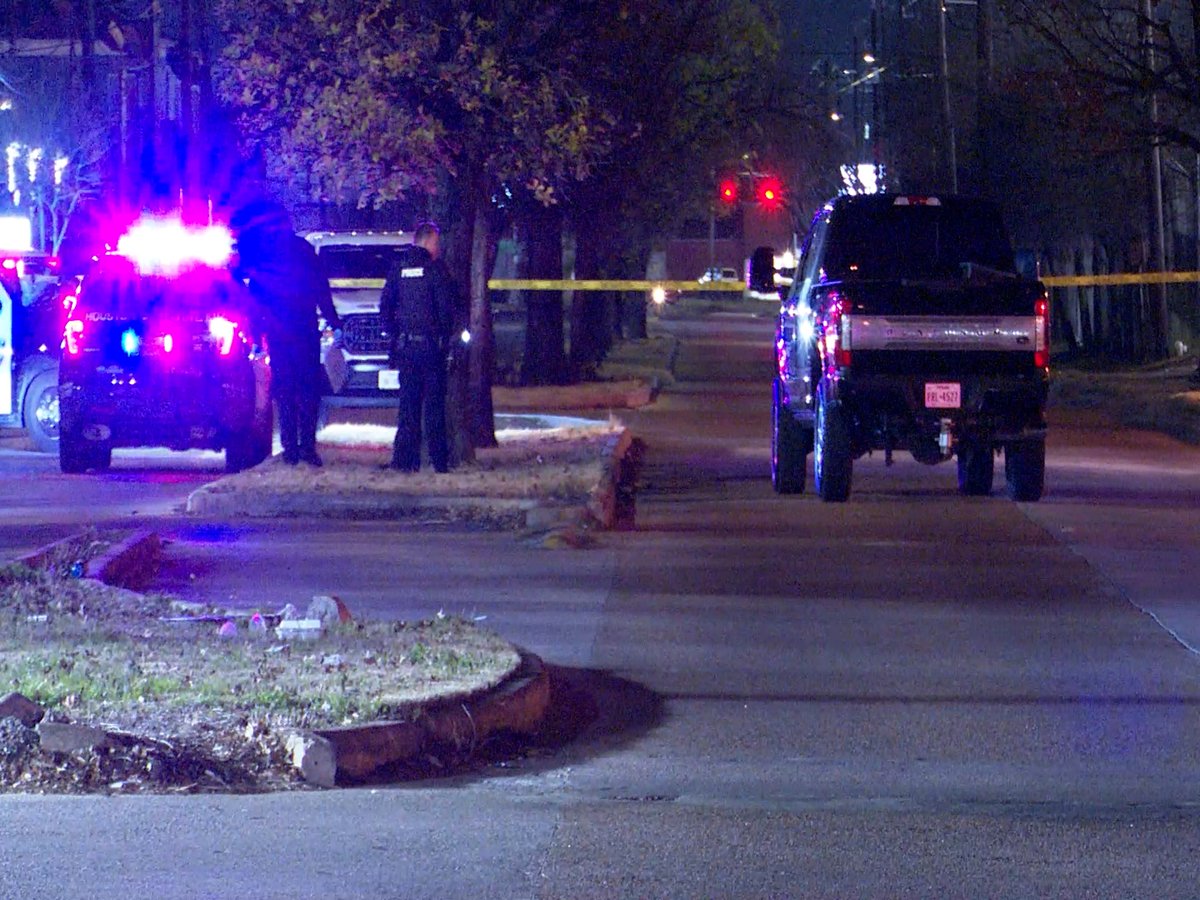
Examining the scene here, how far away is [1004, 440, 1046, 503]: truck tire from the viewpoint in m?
15.8

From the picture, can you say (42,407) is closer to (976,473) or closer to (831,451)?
(831,451)

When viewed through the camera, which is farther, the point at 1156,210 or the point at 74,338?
the point at 1156,210

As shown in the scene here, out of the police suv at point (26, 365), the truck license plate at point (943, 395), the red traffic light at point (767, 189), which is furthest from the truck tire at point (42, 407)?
the red traffic light at point (767, 189)

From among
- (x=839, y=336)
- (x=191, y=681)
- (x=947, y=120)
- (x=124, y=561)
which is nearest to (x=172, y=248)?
(x=839, y=336)

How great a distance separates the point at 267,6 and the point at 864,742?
1066cm

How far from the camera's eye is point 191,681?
8172 millimetres

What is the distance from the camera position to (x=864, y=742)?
8.12m

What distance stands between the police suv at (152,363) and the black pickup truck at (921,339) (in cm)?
559

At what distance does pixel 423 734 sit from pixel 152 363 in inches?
432

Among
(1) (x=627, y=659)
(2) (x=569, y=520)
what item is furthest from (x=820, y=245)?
(1) (x=627, y=659)

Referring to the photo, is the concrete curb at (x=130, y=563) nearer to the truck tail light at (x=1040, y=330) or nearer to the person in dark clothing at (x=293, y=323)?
the person in dark clothing at (x=293, y=323)

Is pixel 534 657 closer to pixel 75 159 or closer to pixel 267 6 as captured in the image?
pixel 267 6

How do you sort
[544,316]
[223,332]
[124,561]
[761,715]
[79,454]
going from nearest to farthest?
1. [761,715]
2. [124,561]
3. [223,332]
4. [79,454]
5. [544,316]

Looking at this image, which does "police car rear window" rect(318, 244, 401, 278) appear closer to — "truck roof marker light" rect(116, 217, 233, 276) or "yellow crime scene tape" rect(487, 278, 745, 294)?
"truck roof marker light" rect(116, 217, 233, 276)
